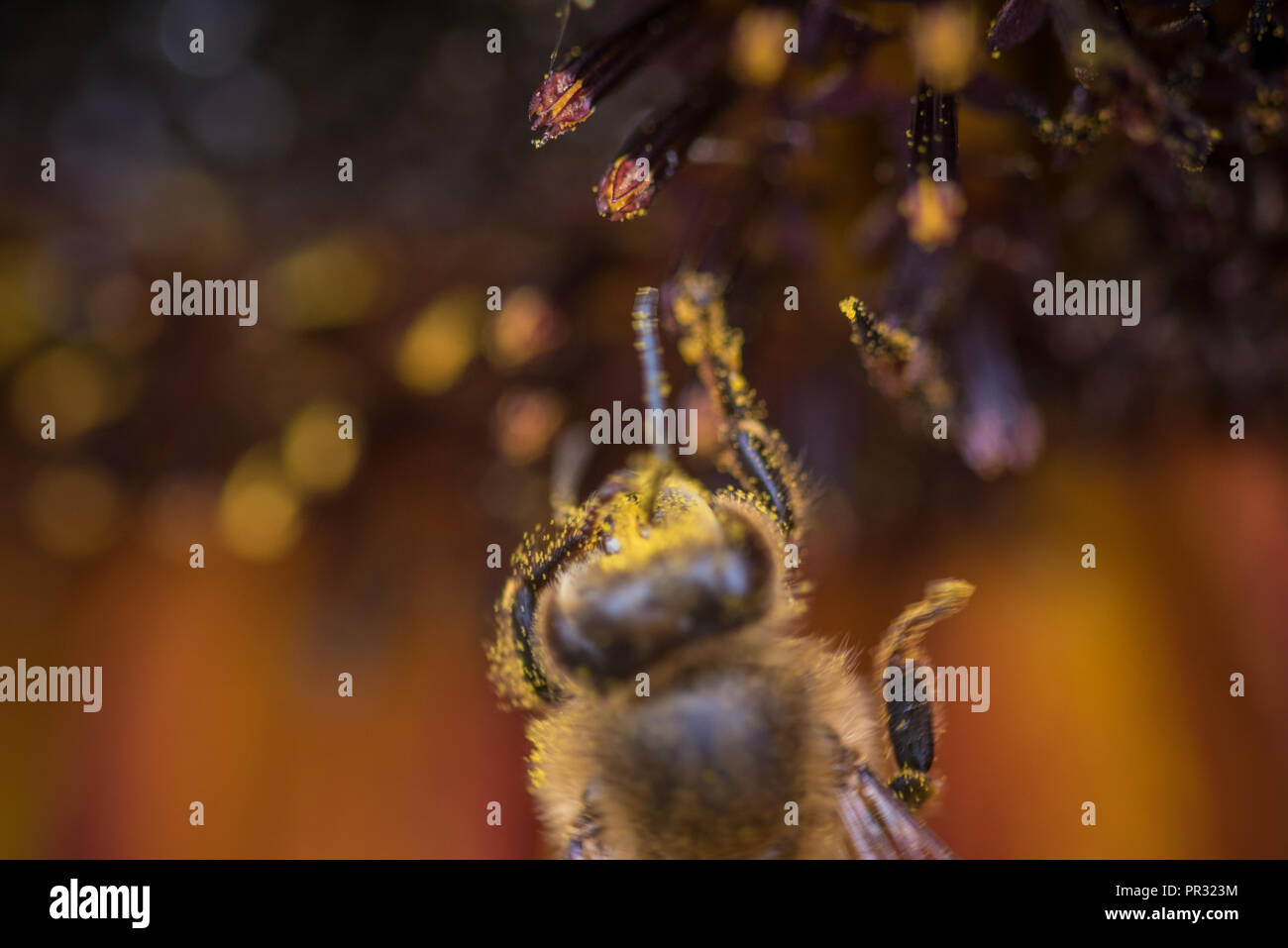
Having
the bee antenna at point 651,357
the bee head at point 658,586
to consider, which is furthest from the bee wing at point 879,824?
the bee antenna at point 651,357

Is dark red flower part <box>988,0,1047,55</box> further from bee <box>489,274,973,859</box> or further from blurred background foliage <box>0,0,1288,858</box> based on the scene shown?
bee <box>489,274,973,859</box>

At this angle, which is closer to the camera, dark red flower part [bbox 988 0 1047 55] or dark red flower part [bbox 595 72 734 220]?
dark red flower part [bbox 988 0 1047 55]

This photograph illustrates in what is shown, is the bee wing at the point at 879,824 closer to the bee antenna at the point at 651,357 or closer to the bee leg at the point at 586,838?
the bee leg at the point at 586,838

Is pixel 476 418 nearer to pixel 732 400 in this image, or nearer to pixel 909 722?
pixel 732 400

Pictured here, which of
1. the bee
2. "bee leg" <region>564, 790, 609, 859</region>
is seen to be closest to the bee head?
the bee

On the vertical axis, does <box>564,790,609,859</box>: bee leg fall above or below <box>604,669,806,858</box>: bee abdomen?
below

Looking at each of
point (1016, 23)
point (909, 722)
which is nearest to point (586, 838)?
point (909, 722)

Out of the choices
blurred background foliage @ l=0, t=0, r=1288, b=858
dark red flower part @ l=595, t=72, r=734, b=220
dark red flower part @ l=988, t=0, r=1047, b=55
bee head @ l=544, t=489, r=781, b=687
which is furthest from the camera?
blurred background foliage @ l=0, t=0, r=1288, b=858
